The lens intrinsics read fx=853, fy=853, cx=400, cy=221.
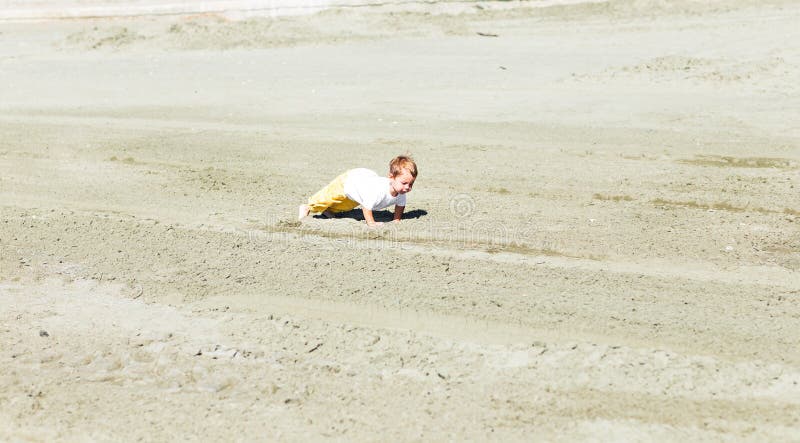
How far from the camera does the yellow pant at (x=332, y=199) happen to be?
22.7ft

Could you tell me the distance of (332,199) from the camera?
22.8ft

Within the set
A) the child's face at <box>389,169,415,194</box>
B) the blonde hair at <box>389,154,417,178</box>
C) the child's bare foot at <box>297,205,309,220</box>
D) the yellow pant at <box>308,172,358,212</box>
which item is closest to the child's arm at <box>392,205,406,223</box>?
the child's face at <box>389,169,415,194</box>

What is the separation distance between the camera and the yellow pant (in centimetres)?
693

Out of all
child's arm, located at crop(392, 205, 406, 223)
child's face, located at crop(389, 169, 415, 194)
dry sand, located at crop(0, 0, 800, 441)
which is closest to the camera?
dry sand, located at crop(0, 0, 800, 441)

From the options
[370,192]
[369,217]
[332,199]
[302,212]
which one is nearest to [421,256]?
[369,217]

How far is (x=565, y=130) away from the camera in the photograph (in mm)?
9797

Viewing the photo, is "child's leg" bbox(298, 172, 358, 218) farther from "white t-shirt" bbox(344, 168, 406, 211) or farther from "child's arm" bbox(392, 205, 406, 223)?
"child's arm" bbox(392, 205, 406, 223)

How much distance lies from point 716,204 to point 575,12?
9484mm

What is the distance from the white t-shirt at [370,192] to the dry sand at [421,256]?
0.77 feet

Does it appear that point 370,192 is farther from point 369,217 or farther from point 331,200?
point 331,200

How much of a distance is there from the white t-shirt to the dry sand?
23 cm

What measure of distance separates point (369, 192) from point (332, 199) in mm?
368

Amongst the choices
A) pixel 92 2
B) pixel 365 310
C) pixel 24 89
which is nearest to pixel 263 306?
pixel 365 310

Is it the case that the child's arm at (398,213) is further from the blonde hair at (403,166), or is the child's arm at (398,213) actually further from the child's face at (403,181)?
the blonde hair at (403,166)
